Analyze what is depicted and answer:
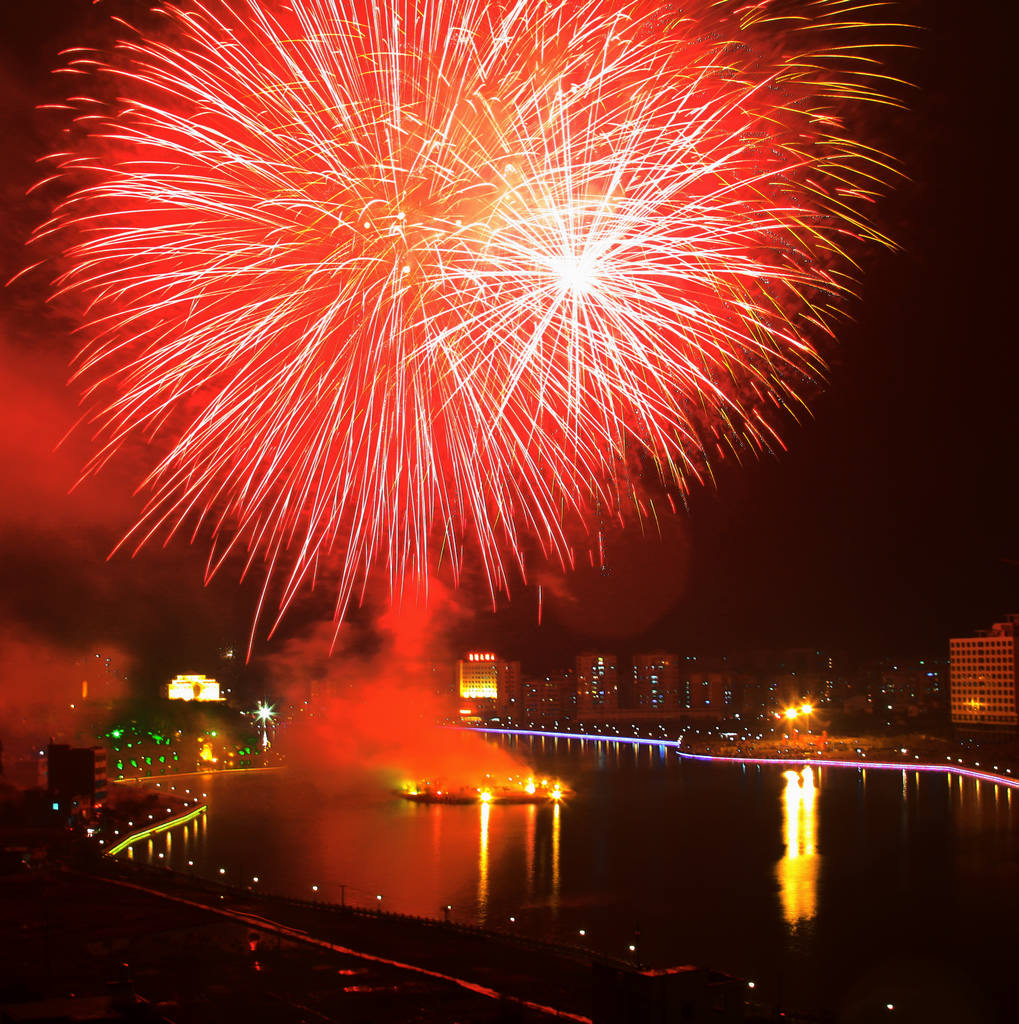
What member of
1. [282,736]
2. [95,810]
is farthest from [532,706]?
[95,810]

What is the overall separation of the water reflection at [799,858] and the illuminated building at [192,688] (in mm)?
17531

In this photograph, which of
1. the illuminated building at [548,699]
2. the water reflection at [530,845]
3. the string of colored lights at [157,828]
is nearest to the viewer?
the water reflection at [530,845]

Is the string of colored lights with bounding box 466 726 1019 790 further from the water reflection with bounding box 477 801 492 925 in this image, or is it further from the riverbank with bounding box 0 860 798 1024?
the riverbank with bounding box 0 860 798 1024

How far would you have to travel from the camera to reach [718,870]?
11180 millimetres

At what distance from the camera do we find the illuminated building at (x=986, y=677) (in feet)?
85.0

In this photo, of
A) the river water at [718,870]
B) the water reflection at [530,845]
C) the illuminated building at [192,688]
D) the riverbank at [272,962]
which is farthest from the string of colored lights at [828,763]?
the riverbank at [272,962]

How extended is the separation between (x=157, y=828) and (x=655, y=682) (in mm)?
33611

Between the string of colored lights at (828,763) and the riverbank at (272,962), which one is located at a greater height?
the riverbank at (272,962)

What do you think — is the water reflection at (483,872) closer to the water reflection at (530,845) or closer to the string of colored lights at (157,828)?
the water reflection at (530,845)

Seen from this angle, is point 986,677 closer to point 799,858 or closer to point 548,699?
point 799,858

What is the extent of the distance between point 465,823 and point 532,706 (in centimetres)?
3004

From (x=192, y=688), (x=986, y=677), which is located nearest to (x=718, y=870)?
(x=986, y=677)

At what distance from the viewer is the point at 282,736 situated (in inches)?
1326

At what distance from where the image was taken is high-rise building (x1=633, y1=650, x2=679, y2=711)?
44.8 meters
